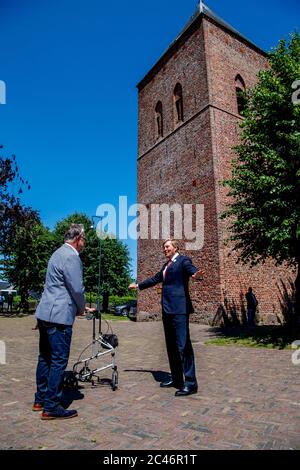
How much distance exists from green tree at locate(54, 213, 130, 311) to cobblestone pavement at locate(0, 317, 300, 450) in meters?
23.9

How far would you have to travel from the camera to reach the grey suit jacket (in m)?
3.26

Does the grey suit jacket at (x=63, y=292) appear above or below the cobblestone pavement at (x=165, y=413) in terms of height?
above

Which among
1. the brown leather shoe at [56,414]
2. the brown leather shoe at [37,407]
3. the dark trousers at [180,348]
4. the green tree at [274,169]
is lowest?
the brown leather shoe at [37,407]

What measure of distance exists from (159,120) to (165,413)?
19400 mm

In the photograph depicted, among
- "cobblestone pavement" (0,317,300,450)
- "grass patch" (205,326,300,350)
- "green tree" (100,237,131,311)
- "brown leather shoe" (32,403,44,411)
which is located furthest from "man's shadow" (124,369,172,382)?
"green tree" (100,237,131,311)

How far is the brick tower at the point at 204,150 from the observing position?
1424 cm

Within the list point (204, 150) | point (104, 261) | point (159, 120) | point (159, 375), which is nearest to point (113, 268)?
point (104, 261)

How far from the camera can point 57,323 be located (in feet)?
10.6

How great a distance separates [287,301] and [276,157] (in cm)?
994

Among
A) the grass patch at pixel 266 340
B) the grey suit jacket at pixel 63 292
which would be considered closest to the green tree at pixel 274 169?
the grass patch at pixel 266 340

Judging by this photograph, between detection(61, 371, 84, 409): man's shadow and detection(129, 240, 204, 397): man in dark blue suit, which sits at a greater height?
detection(129, 240, 204, 397): man in dark blue suit

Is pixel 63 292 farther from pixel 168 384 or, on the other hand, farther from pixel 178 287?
pixel 168 384

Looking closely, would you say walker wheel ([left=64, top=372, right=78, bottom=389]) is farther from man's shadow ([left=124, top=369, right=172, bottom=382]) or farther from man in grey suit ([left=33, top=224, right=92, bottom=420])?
man's shadow ([left=124, top=369, right=172, bottom=382])

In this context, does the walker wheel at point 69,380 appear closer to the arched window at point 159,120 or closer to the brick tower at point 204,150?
the brick tower at point 204,150
